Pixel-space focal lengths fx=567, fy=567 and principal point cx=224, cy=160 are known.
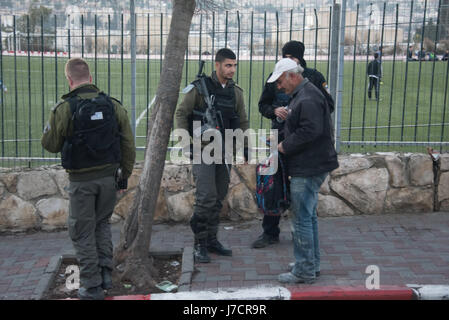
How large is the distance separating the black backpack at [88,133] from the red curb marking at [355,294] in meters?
2.02

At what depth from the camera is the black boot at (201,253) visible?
561 centimetres

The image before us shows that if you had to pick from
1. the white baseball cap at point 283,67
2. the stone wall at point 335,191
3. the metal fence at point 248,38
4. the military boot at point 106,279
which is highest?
the metal fence at point 248,38

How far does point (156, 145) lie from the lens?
5258mm

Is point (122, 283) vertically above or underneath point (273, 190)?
underneath

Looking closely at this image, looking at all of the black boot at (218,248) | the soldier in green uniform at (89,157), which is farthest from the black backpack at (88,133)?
the black boot at (218,248)

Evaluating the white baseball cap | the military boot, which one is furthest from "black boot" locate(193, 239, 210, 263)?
the white baseball cap

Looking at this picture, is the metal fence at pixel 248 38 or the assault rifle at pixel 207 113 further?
the metal fence at pixel 248 38

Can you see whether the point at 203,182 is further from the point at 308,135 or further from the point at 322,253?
the point at 322,253

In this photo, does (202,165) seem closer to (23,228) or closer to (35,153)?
(23,228)

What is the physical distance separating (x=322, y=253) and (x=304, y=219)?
100cm

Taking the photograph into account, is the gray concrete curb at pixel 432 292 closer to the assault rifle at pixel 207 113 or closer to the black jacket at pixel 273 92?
the black jacket at pixel 273 92

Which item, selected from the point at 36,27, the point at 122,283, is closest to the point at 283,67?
the point at 122,283

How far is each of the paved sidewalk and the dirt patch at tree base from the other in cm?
13

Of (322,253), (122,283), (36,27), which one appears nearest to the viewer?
(122,283)
